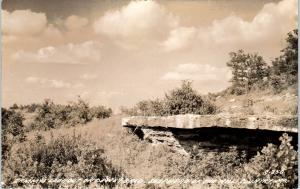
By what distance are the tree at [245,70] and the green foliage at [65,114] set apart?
642 cm

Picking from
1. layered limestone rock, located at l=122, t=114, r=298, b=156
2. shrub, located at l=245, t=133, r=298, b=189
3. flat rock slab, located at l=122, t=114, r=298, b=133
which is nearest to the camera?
shrub, located at l=245, t=133, r=298, b=189

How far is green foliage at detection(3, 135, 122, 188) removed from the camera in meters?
7.66

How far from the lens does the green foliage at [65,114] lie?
625 inches

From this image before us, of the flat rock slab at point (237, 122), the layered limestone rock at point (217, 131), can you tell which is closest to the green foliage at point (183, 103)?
the layered limestone rock at point (217, 131)

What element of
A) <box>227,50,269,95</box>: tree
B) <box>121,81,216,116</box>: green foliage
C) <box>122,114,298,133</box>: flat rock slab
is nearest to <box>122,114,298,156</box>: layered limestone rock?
<box>122,114,298,133</box>: flat rock slab

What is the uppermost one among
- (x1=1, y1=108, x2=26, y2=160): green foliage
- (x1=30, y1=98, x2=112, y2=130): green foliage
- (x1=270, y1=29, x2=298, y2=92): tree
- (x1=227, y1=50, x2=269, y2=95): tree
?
(x1=227, y1=50, x2=269, y2=95): tree

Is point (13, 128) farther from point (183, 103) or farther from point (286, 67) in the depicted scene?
point (286, 67)

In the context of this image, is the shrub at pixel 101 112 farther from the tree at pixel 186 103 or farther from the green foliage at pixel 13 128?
the tree at pixel 186 103

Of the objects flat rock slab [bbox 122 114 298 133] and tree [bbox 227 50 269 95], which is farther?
tree [bbox 227 50 269 95]

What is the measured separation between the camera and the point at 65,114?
17297 mm

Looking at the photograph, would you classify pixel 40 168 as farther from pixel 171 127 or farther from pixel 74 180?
pixel 171 127

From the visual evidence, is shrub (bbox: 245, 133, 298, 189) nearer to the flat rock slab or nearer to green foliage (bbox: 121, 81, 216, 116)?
the flat rock slab

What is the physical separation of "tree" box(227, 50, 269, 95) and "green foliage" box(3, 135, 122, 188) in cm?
1024

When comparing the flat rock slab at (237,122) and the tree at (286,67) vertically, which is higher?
the tree at (286,67)
